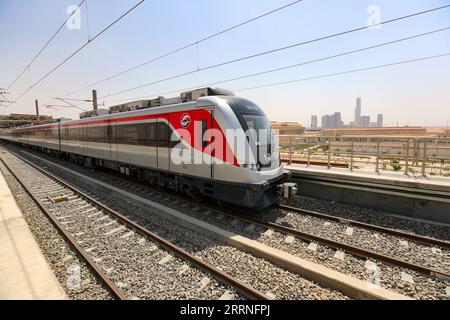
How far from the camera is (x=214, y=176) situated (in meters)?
6.89

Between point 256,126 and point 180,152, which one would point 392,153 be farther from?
point 180,152

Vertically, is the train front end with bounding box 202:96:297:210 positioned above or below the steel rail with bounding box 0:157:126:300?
above

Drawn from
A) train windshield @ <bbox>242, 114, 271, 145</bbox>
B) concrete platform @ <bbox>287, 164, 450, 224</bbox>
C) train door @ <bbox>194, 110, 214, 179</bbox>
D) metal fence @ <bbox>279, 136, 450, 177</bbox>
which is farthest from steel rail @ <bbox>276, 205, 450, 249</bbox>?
train door @ <bbox>194, 110, 214, 179</bbox>

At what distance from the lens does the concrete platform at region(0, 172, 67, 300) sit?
12.2 ft

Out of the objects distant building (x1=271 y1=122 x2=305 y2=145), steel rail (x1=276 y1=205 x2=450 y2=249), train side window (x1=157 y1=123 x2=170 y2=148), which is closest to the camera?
steel rail (x1=276 y1=205 x2=450 y2=249)

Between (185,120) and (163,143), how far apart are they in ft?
4.89

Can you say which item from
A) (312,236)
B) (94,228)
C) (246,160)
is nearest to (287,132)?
(246,160)

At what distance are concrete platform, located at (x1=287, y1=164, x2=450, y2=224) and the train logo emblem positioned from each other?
459 centimetres

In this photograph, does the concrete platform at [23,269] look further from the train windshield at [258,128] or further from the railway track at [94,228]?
the train windshield at [258,128]

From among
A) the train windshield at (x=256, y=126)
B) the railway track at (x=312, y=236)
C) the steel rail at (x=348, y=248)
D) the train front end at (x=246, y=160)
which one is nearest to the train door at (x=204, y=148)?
the train front end at (x=246, y=160)

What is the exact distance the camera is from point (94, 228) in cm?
649

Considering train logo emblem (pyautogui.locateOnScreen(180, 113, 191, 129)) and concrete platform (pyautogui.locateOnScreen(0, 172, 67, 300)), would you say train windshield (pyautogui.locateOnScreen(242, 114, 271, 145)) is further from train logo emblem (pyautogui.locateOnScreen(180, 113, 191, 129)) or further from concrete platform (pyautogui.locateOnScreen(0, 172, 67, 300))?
concrete platform (pyautogui.locateOnScreen(0, 172, 67, 300))

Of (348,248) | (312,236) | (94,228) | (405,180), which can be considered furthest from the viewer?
(405,180)
